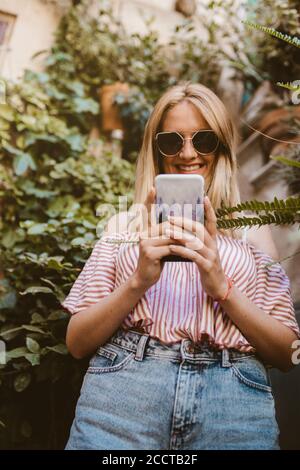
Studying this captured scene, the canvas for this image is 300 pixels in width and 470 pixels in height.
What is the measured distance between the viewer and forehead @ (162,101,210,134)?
1.77m

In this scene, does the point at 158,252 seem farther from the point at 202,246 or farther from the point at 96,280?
the point at 96,280

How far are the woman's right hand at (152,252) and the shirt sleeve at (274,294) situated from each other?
0.37m

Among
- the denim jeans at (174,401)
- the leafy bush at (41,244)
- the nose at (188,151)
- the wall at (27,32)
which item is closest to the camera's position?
the denim jeans at (174,401)

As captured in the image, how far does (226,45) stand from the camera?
4637mm

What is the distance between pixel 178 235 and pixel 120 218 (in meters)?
0.58

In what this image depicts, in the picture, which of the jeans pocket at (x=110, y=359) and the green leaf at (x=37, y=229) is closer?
the jeans pocket at (x=110, y=359)

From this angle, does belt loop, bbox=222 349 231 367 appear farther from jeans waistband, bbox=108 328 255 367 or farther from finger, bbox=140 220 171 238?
finger, bbox=140 220 171 238

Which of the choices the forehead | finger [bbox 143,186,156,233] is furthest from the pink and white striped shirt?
the forehead

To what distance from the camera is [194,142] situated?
173cm

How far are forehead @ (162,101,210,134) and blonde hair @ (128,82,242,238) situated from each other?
16 mm

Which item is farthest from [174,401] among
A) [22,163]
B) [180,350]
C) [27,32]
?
[27,32]

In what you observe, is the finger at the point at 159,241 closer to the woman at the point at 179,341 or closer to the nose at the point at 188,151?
the woman at the point at 179,341

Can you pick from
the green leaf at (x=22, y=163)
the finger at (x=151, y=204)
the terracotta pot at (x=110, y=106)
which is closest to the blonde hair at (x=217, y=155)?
the finger at (x=151, y=204)

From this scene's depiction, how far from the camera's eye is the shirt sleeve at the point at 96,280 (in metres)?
1.54
